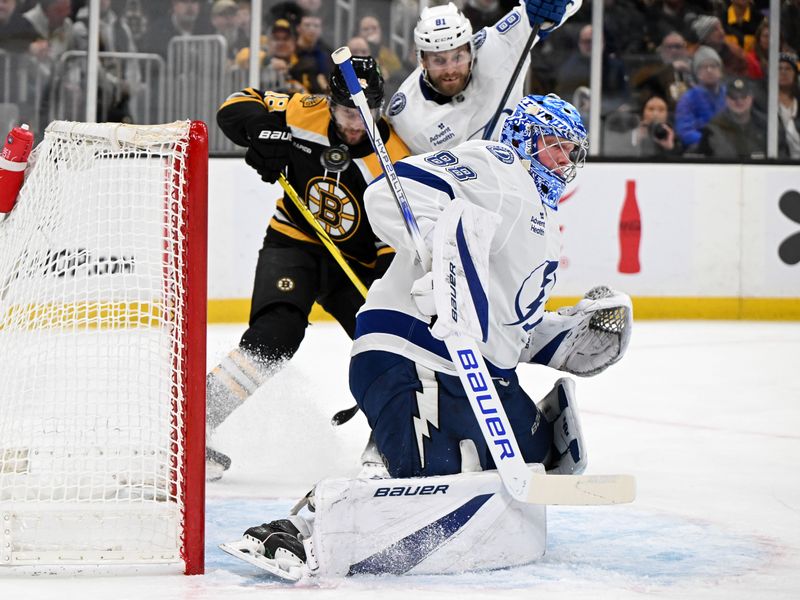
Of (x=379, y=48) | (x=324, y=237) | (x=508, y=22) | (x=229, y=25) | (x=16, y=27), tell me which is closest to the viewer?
(x=324, y=237)

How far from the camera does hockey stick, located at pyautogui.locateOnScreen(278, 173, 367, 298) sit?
3.37 m

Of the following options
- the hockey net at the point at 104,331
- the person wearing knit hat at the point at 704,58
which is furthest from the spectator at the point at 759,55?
the hockey net at the point at 104,331

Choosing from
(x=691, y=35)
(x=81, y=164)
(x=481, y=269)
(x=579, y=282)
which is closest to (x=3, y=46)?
(x=579, y=282)

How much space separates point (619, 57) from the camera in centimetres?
707

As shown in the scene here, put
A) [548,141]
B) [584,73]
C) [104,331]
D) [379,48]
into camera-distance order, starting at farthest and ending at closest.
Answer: [584,73]
[379,48]
[104,331]
[548,141]

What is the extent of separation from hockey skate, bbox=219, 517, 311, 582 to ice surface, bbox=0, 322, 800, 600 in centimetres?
3

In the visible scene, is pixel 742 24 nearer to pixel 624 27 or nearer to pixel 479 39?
pixel 624 27

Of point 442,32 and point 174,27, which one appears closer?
point 442,32

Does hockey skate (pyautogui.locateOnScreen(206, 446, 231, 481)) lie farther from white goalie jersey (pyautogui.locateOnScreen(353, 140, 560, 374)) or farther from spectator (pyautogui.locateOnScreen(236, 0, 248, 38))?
spectator (pyautogui.locateOnScreen(236, 0, 248, 38))

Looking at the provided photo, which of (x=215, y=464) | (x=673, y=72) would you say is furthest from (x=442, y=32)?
(x=673, y=72)

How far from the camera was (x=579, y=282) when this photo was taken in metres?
6.75

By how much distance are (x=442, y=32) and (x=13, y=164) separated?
1129 mm

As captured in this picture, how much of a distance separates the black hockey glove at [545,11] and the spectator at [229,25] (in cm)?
324

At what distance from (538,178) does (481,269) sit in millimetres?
311
